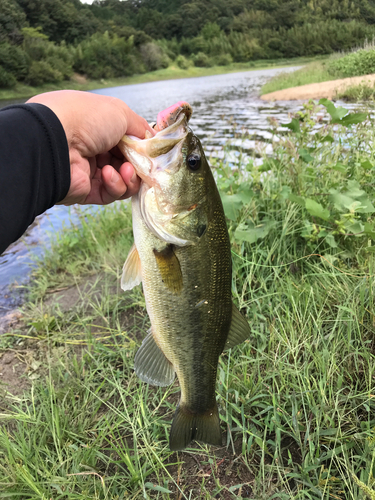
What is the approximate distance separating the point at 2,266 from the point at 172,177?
4.81 metres

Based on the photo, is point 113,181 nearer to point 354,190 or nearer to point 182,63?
point 354,190

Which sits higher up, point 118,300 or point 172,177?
point 172,177

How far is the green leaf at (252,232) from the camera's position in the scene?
3.00 meters

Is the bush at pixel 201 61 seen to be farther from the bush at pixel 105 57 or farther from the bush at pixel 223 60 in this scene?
the bush at pixel 105 57

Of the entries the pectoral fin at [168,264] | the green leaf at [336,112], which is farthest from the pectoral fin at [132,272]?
the green leaf at [336,112]

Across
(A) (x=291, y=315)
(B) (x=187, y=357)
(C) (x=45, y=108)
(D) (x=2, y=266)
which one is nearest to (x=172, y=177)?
(C) (x=45, y=108)

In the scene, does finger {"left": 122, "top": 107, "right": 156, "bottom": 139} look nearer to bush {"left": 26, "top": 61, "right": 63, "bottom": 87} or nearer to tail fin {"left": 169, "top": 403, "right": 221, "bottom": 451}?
tail fin {"left": 169, "top": 403, "right": 221, "bottom": 451}

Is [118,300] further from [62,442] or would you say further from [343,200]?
[343,200]

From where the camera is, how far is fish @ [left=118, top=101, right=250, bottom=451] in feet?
4.66

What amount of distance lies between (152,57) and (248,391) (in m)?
63.7

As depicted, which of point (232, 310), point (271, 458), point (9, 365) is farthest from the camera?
point (9, 365)

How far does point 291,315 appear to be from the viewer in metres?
2.43

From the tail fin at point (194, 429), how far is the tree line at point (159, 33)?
3377 cm

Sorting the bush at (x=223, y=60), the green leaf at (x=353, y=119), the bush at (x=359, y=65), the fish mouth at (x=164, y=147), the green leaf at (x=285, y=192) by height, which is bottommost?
the bush at (x=223, y=60)
